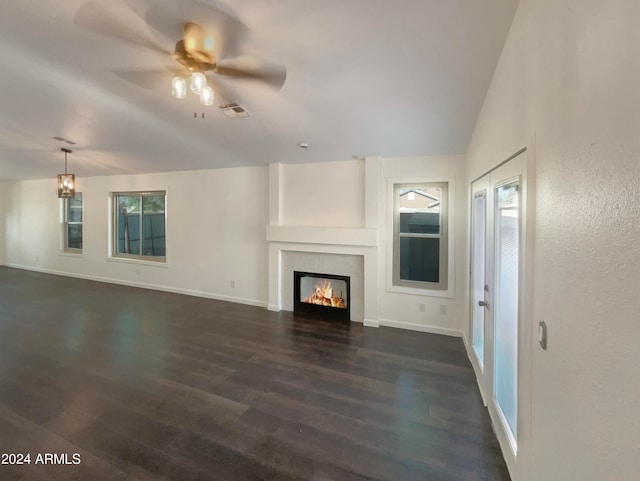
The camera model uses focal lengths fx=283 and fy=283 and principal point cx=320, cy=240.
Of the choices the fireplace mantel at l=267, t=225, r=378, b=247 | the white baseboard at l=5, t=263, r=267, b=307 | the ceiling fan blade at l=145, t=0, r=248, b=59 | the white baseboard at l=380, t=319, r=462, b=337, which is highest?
the ceiling fan blade at l=145, t=0, r=248, b=59

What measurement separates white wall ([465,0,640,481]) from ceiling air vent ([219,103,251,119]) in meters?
2.50

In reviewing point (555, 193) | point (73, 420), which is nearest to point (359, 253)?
point (555, 193)

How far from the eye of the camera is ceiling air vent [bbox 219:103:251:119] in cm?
301

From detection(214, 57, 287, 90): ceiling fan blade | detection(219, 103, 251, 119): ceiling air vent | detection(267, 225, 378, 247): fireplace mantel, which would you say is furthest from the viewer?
detection(267, 225, 378, 247): fireplace mantel

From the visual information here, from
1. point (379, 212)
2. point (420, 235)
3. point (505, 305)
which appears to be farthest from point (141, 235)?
point (505, 305)

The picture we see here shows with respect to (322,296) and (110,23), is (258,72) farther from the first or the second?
(322,296)

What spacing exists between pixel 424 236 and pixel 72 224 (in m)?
8.38

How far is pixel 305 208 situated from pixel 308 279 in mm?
1183

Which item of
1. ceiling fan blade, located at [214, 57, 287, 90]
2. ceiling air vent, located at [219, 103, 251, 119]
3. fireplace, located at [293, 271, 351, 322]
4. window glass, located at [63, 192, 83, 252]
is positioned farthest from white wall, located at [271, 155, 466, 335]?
window glass, located at [63, 192, 83, 252]

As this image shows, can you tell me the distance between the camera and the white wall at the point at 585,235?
72 centimetres

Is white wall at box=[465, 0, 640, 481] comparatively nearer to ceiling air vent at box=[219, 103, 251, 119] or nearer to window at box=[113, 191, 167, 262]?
ceiling air vent at box=[219, 103, 251, 119]

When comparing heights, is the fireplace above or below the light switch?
below

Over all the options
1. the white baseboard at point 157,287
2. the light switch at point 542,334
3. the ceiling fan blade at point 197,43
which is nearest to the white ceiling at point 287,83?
the ceiling fan blade at point 197,43

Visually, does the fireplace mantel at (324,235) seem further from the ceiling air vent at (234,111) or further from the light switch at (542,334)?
the light switch at (542,334)
